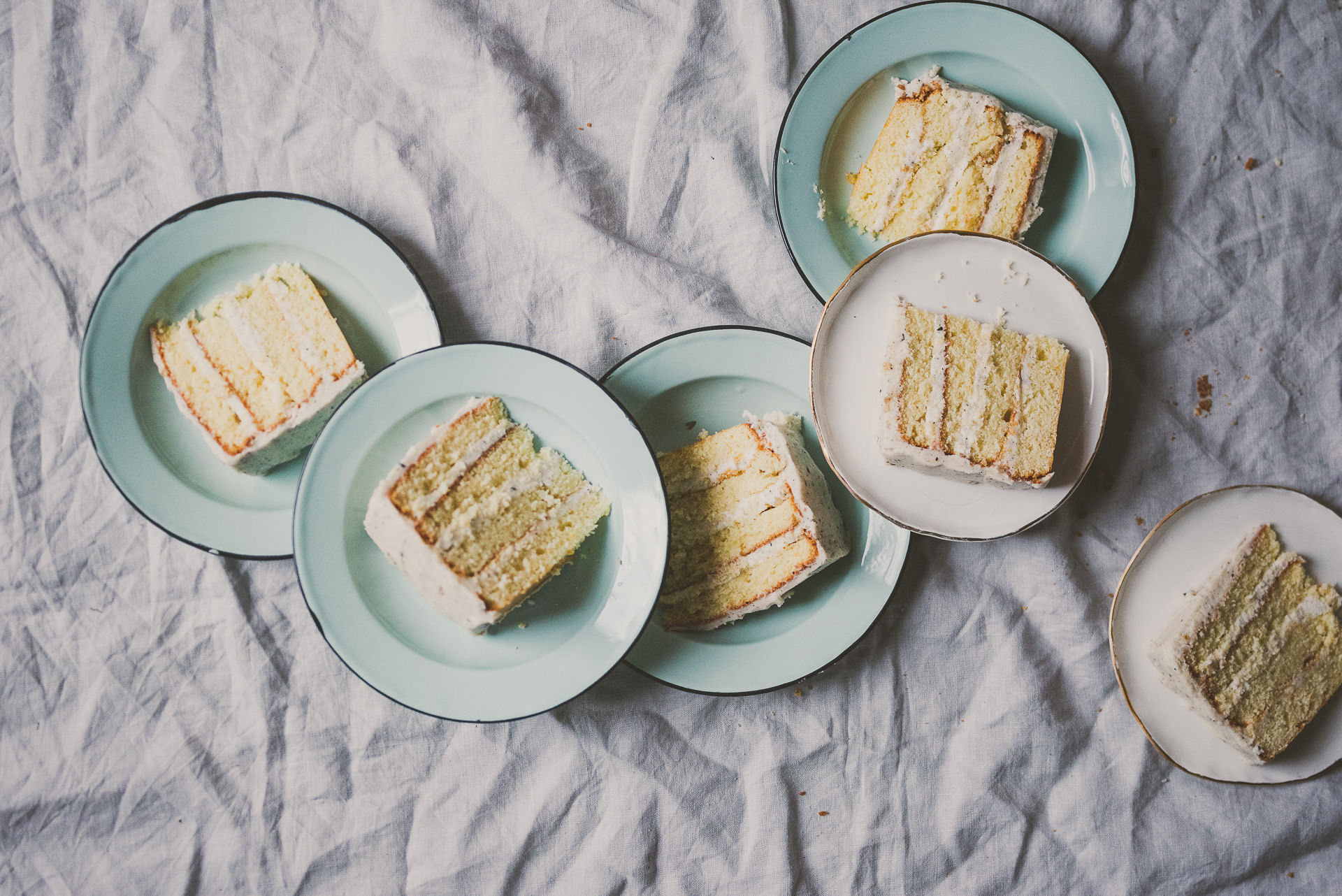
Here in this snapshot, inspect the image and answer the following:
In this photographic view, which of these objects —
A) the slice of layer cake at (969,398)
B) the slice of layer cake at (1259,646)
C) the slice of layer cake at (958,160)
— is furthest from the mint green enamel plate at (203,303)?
the slice of layer cake at (1259,646)

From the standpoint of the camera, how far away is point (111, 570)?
7.64ft

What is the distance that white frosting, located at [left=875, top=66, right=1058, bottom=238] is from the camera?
2170mm

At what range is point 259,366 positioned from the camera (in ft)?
7.03

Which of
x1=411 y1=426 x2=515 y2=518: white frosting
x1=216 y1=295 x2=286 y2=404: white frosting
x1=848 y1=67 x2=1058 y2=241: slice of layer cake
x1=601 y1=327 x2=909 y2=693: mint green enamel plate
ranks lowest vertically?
x1=601 y1=327 x2=909 y2=693: mint green enamel plate

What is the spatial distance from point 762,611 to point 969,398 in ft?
2.65

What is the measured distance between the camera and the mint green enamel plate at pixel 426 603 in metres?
1.97

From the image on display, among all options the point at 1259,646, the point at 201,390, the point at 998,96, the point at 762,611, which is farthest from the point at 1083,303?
the point at 201,390

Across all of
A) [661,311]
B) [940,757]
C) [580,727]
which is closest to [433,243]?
[661,311]

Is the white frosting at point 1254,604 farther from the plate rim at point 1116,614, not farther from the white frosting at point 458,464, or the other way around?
the white frosting at point 458,464

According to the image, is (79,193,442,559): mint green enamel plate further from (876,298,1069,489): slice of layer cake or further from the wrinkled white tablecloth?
(876,298,1069,489): slice of layer cake

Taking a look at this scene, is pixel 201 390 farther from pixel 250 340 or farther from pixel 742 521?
pixel 742 521

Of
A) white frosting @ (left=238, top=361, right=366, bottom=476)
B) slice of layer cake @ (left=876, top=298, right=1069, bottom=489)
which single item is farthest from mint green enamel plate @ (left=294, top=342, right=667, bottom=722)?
slice of layer cake @ (left=876, top=298, right=1069, bottom=489)

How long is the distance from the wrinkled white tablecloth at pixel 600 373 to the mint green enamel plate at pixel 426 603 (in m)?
0.35

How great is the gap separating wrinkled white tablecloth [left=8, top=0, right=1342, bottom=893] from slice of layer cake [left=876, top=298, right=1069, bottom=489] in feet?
1.27
